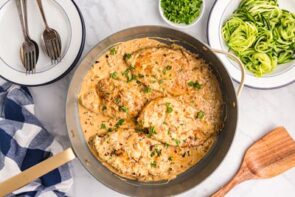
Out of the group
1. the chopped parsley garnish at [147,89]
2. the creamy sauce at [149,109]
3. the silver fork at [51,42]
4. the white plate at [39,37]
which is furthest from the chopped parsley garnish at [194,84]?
the silver fork at [51,42]

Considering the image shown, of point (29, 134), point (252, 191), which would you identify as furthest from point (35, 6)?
point (252, 191)

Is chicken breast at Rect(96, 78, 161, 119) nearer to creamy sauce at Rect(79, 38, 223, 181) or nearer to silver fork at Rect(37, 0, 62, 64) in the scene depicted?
creamy sauce at Rect(79, 38, 223, 181)

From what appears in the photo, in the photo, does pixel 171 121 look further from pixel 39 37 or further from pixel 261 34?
pixel 39 37

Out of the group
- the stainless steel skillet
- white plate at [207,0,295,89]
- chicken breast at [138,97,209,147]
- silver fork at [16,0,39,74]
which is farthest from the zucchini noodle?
silver fork at [16,0,39,74]

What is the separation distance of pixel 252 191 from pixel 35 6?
188cm

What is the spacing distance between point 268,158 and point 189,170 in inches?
22.1

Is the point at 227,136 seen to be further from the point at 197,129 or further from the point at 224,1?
the point at 224,1

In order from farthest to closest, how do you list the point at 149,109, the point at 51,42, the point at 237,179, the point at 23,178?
1. the point at 237,179
2. the point at 51,42
3. the point at 149,109
4. the point at 23,178

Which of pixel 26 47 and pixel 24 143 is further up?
pixel 26 47

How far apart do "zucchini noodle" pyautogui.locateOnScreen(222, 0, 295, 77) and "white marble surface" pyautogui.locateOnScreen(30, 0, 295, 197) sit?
18 cm

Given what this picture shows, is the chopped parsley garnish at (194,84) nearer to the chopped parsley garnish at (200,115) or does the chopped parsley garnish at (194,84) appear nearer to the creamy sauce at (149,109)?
the creamy sauce at (149,109)

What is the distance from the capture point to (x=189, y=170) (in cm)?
300

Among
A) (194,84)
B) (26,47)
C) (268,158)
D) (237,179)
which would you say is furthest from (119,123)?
(268,158)

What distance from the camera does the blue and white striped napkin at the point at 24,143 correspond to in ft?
9.63
